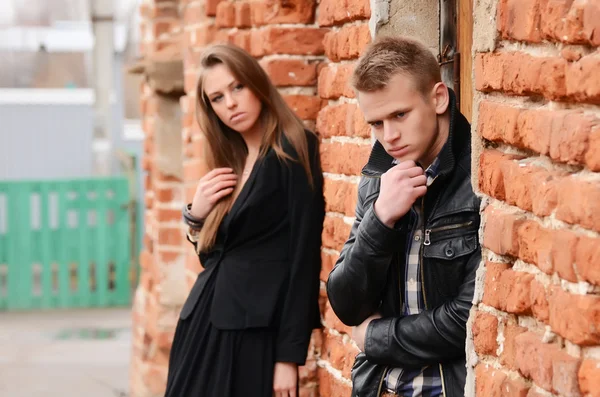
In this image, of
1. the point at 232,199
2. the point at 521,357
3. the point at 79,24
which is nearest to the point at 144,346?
the point at 232,199

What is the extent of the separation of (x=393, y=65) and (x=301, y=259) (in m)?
1.30

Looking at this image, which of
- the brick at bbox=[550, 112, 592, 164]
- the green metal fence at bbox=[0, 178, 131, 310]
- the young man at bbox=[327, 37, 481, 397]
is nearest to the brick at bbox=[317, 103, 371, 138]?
the young man at bbox=[327, 37, 481, 397]

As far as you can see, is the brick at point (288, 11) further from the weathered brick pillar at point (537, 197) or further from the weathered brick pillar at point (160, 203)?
the weathered brick pillar at point (160, 203)

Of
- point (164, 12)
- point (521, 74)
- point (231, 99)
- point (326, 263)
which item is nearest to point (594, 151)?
point (521, 74)

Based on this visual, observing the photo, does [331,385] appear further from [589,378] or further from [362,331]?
[589,378]

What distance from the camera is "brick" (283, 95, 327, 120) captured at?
388cm

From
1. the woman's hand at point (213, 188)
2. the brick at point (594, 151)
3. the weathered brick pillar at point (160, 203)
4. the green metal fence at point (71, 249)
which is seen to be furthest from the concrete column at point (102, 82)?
the brick at point (594, 151)

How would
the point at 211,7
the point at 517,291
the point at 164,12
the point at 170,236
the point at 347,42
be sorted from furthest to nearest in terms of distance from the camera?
the point at 164,12
the point at 170,236
the point at 211,7
the point at 347,42
the point at 517,291

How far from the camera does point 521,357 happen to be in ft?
6.66

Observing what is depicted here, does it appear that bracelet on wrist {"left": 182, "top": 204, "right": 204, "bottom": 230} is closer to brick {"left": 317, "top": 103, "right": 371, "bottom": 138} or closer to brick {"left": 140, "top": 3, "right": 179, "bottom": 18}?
brick {"left": 317, "top": 103, "right": 371, "bottom": 138}

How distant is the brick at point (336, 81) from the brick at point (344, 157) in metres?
0.16

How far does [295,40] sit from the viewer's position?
3850 mm

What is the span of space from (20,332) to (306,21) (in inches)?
264

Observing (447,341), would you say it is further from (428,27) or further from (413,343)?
(428,27)
